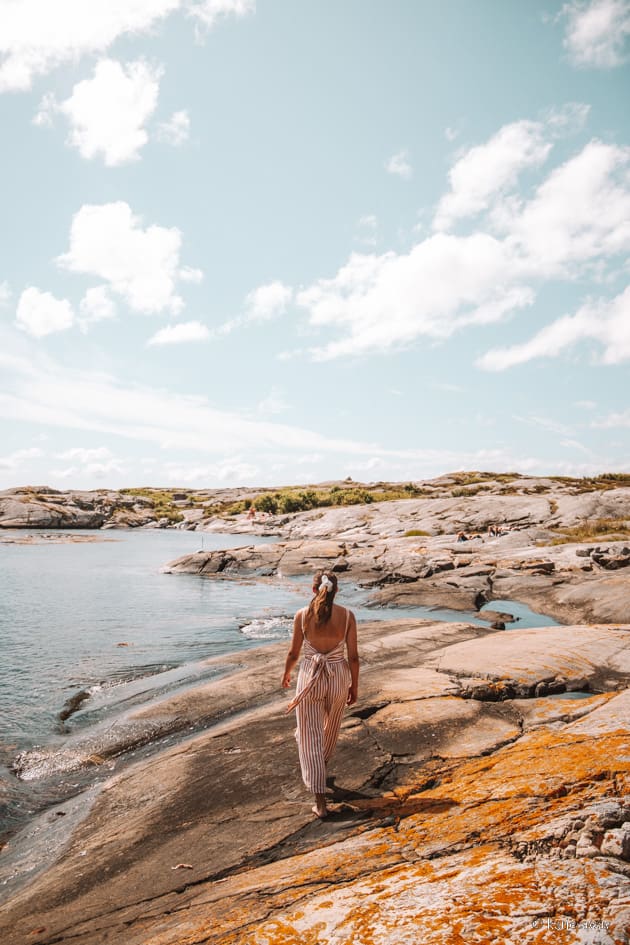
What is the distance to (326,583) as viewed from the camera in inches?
257

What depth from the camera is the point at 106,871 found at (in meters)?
6.05

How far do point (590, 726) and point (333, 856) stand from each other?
3918 millimetres

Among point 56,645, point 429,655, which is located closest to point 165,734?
point 429,655

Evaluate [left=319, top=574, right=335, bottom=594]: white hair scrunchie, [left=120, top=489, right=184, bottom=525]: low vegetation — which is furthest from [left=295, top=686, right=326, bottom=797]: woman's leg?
[left=120, top=489, right=184, bottom=525]: low vegetation

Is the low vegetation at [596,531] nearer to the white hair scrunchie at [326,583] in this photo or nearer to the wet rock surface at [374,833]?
the wet rock surface at [374,833]

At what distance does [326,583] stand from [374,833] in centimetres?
267

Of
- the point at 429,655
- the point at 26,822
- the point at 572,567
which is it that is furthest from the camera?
the point at 572,567

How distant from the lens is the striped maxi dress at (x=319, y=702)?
254 inches

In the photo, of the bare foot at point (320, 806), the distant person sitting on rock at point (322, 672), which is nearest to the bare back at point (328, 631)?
the distant person sitting on rock at point (322, 672)

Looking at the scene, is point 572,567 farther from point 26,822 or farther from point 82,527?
point 82,527

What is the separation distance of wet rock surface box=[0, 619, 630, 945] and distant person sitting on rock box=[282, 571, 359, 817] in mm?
766

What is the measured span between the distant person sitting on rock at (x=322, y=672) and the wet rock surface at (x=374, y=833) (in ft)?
2.51

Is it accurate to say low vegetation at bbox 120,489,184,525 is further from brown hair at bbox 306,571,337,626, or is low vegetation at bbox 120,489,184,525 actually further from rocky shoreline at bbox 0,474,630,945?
brown hair at bbox 306,571,337,626

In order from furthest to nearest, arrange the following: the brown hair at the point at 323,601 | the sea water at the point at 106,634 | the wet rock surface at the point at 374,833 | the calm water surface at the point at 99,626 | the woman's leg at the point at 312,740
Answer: the calm water surface at the point at 99,626, the sea water at the point at 106,634, the brown hair at the point at 323,601, the woman's leg at the point at 312,740, the wet rock surface at the point at 374,833
